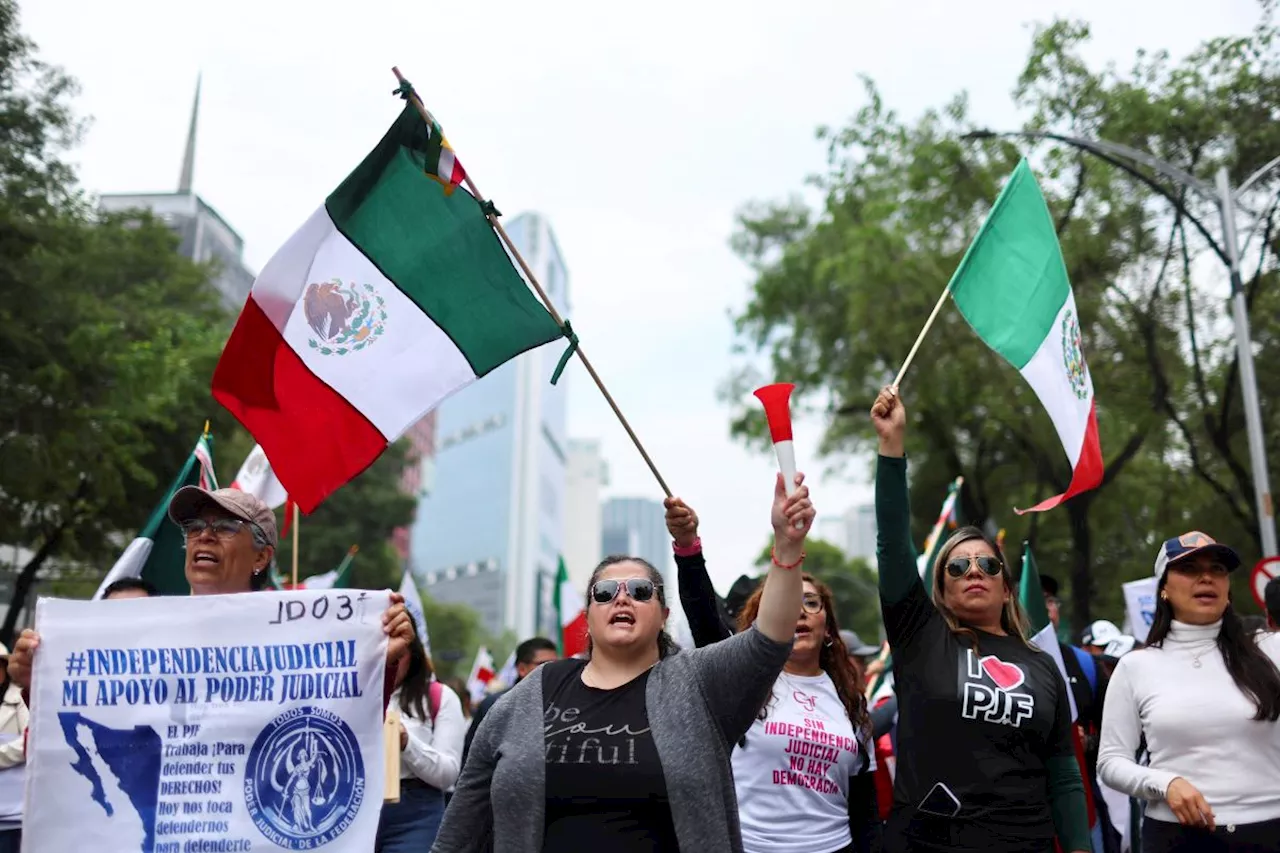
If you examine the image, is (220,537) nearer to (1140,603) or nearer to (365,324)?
(365,324)

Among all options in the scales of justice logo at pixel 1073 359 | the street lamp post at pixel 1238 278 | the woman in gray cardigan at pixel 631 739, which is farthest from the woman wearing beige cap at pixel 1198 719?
the street lamp post at pixel 1238 278

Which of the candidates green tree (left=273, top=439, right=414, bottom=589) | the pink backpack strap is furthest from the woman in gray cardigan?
green tree (left=273, top=439, right=414, bottom=589)

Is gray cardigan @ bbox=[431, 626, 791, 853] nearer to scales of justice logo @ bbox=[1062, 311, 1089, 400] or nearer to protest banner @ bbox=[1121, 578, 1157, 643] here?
scales of justice logo @ bbox=[1062, 311, 1089, 400]

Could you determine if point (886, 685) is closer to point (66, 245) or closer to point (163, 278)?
point (66, 245)

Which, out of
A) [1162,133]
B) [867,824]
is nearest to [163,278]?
[1162,133]

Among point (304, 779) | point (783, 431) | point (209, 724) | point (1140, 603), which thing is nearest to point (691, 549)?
point (783, 431)

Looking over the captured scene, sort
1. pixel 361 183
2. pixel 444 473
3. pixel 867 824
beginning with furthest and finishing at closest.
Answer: pixel 444 473
pixel 361 183
pixel 867 824

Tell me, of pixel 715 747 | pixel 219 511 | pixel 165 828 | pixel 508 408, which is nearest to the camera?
pixel 715 747

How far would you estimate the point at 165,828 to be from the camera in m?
3.64

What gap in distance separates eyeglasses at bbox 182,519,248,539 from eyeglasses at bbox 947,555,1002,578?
7.26 ft

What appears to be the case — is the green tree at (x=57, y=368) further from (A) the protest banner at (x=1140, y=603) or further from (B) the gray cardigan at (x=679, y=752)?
(B) the gray cardigan at (x=679, y=752)

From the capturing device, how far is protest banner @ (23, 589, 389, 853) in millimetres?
3637

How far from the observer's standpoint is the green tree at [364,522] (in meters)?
39.1

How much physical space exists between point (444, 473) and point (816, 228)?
141m
